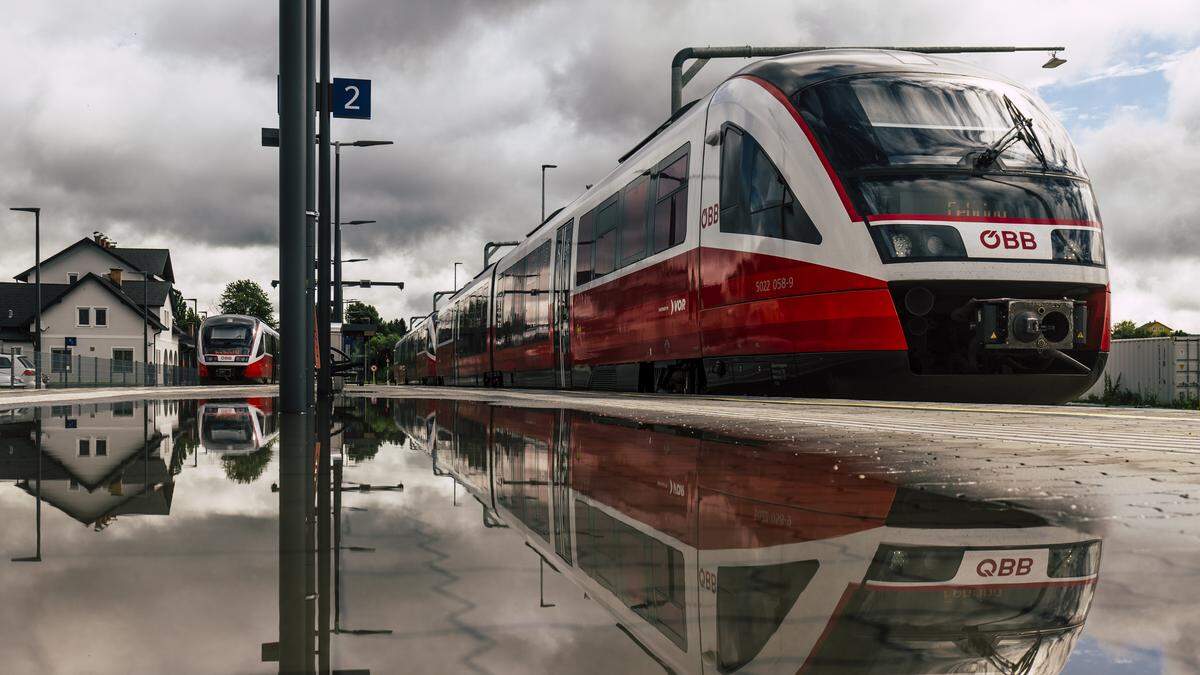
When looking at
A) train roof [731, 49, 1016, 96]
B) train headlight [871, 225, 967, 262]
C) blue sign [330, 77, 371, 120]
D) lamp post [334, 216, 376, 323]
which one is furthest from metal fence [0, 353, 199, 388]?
train headlight [871, 225, 967, 262]

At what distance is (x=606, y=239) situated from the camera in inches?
611

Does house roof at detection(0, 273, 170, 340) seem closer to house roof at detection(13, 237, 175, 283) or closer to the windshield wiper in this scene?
house roof at detection(13, 237, 175, 283)

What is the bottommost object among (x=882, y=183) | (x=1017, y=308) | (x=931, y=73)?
(x=1017, y=308)

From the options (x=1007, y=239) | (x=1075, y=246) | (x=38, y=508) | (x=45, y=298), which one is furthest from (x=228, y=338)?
(x=45, y=298)

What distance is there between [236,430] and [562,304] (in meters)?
12.0

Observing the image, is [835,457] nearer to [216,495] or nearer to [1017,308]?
[216,495]

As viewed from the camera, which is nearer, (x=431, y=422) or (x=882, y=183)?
(x=431, y=422)

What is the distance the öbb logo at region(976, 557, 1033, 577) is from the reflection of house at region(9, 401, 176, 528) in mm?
2021

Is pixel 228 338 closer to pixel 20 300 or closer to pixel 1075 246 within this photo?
pixel 1075 246

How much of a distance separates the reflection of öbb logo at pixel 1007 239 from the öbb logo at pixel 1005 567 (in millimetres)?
7526

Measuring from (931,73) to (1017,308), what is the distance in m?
2.82

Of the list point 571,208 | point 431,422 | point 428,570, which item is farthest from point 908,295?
point 571,208

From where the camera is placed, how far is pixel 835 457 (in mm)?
4172

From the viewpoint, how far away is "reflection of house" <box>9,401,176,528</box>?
2.75m
